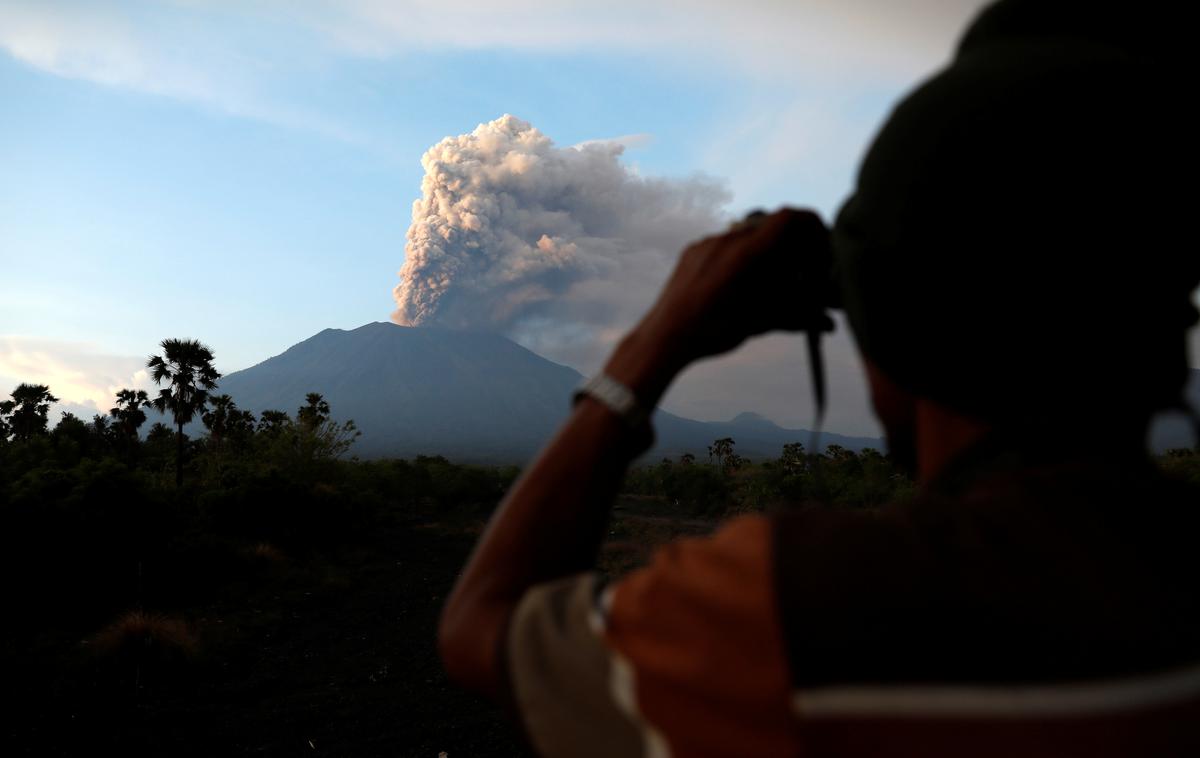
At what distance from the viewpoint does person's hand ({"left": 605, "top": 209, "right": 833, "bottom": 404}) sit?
88 cm

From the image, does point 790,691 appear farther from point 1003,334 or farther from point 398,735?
point 398,735

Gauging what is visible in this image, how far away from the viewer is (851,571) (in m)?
0.60

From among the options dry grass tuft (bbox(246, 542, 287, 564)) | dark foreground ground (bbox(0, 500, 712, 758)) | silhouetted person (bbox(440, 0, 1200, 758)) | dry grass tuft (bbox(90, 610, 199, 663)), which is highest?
silhouetted person (bbox(440, 0, 1200, 758))

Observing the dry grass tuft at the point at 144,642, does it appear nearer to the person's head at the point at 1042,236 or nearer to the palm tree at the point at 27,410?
the person's head at the point at 1042,236

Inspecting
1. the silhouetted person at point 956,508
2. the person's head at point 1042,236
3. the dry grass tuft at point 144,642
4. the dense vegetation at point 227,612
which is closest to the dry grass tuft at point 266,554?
the dense vegetation at point 227,612

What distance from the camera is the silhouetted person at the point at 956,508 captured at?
583mm

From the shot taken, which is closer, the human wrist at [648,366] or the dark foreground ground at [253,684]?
the human wrist at [648,366]

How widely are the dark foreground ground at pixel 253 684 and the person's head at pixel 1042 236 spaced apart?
24.2 ft

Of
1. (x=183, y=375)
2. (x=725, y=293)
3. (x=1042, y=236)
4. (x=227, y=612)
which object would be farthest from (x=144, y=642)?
(x=183, y=375)

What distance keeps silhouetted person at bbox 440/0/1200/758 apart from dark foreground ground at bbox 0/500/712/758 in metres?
7.20

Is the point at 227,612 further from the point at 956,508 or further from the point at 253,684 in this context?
the point at 956,508

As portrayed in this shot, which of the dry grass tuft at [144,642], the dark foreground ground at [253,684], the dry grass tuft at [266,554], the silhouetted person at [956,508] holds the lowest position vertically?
the dark foreground ground at [253,684]

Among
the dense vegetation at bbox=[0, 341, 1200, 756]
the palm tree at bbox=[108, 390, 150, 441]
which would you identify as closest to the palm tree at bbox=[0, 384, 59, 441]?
the palm tree at bbox=[108, 390, 150, 441]

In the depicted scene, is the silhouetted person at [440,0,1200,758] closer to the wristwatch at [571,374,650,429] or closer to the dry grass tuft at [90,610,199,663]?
the wristwatch at [571,374,650,429]
